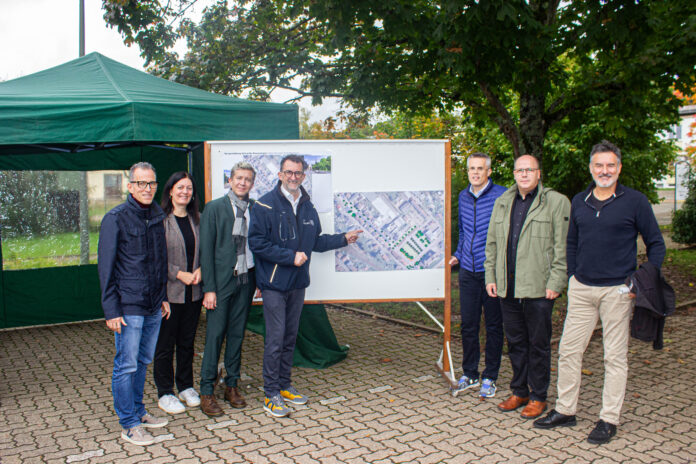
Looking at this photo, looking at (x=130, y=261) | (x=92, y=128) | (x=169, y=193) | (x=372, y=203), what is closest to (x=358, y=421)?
(x=372, y=203)

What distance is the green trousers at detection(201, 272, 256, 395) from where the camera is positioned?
4.42m

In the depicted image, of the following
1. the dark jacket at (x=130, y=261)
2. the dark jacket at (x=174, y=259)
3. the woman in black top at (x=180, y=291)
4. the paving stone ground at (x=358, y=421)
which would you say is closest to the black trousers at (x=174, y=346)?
the woman in black top at (x=180, y=291)

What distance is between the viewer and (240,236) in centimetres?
443

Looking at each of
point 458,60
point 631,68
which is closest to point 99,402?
point 458,60

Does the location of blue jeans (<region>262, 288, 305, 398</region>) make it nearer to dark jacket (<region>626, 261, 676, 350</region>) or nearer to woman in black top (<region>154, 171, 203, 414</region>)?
woman in black top (<region>154, 171, 203, 414</region>)

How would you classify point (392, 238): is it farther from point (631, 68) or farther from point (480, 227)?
point (631, 68)

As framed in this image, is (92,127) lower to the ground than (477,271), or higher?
higher

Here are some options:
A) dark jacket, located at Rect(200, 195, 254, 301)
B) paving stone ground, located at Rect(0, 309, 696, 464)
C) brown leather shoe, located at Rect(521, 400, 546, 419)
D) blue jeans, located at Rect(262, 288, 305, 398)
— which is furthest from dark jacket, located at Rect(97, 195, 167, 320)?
brown leather shoe, located at Rect(521, 400, 546, 419)

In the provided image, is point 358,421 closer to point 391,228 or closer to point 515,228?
point 391,228

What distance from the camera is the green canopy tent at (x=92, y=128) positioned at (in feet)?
15.6

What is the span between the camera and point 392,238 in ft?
→ 16.8

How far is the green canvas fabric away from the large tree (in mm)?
2845

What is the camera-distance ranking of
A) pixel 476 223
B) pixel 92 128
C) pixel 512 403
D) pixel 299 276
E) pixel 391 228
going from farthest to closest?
pixel 391 228 < pixel 92 128 < pixel 476 223 < pixel 299 276 < pixel 512 403

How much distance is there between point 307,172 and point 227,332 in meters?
1.56
